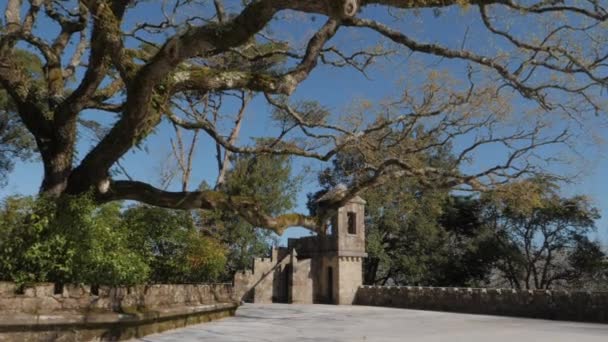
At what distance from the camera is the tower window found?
26875 millimetres

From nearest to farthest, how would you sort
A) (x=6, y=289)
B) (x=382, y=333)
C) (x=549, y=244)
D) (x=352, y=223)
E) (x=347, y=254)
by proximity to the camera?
(x=6, y=289) → (x=382, y=333) → (x=347, y=254) → (x=352, y=223) → (x=549, y=244)

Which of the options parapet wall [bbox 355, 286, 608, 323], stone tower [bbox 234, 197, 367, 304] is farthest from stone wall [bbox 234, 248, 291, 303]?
parapet wall [bbox 355, 286, 608, 323]

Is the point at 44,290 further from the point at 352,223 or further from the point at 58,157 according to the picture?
the point at 352,223

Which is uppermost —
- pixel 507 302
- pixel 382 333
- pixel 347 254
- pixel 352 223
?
pixel 352 223

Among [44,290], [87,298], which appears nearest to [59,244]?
[44,290]

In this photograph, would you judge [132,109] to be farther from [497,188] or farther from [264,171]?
[264,171]

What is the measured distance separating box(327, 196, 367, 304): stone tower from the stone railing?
15.0 m

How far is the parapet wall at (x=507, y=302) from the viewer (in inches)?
620

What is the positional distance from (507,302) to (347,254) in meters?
9.33

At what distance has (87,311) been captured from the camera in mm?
8102

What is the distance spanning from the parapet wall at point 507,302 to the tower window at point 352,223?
12.8ft

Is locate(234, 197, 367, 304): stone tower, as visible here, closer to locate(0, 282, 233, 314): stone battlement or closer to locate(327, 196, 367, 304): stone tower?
locate(327, 196, 367, 304): stone tower

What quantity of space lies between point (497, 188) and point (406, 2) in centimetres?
786

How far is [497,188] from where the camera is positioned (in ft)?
41.9
